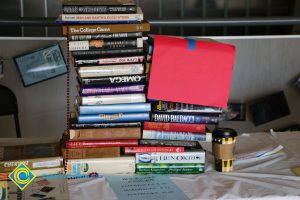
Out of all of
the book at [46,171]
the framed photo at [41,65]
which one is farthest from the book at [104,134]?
the framed photo at [41,65]

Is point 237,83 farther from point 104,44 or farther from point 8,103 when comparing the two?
point 104,44

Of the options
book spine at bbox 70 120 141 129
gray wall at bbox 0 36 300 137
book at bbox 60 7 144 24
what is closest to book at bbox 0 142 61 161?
book spine at bbox 70 120 141 129

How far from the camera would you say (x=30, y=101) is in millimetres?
3004

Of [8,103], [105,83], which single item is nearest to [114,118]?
[105,83]

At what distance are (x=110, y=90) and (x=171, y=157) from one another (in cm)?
28

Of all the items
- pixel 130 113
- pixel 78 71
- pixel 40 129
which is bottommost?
pixel 40 129

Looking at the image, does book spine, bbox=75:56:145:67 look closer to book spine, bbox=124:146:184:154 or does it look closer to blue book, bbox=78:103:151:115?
blue book, bbox=78:103:151:115

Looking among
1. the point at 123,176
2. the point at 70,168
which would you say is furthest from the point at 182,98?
the point at 70,168

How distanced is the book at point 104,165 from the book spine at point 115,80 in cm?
24

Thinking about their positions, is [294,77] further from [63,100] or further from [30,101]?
[30,101]

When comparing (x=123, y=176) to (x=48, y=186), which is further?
(x=123, y=176)

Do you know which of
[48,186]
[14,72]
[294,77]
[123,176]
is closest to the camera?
[48,186]

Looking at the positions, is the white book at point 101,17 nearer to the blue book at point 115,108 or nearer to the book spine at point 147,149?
the blue book at point 115,108

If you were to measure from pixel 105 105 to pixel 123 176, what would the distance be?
23 cm
